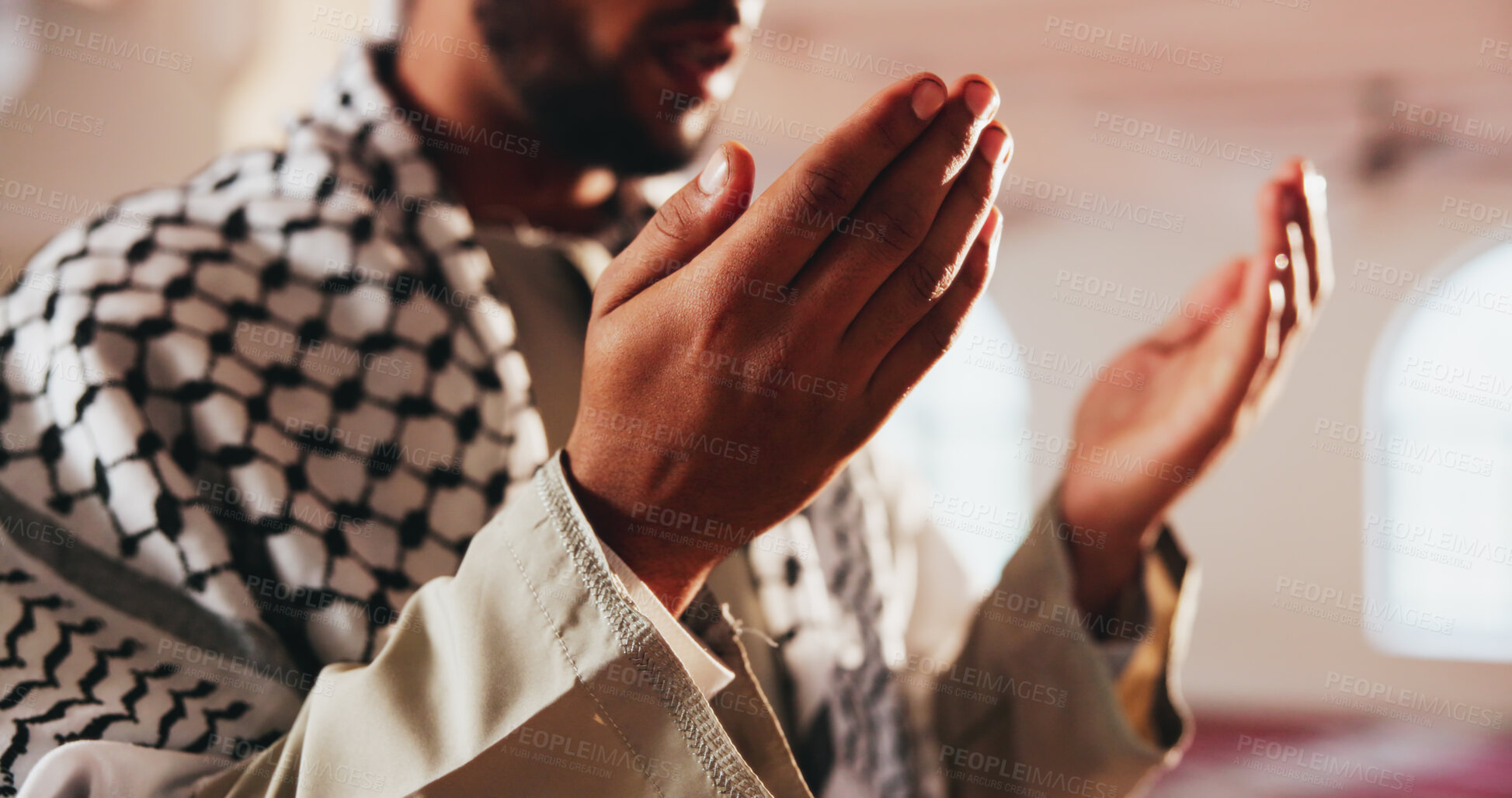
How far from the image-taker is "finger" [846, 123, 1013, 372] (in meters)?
0.41

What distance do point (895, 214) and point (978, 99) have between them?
2.7 inches

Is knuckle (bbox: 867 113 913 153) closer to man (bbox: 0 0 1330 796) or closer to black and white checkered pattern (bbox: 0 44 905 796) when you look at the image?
man (bbox: 0 0 1330 796)

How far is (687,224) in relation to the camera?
0.41 metres

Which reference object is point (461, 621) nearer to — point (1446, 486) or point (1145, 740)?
point (1145, 740)

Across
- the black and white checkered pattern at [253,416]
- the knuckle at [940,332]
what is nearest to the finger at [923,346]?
the knuckle at [940,332]

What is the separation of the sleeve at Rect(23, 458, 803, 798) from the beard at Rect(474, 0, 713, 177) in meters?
0.56

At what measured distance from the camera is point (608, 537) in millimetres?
424

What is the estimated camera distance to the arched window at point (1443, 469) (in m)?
3.47

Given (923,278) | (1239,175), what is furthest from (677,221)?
(1239,175)

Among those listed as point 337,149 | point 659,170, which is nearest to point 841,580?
point 659,170

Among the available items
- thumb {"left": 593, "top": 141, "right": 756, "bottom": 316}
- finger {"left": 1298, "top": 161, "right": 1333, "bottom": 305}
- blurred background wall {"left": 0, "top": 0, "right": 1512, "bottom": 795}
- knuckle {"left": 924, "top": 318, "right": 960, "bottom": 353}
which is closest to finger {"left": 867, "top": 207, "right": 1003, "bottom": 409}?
knuckle {"left": 924, "top": 318, "right": 960, "bottom": 353}

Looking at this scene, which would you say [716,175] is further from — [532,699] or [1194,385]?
[1194,385]

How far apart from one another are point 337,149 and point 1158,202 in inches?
137

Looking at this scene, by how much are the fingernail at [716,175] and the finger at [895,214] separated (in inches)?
2.2
